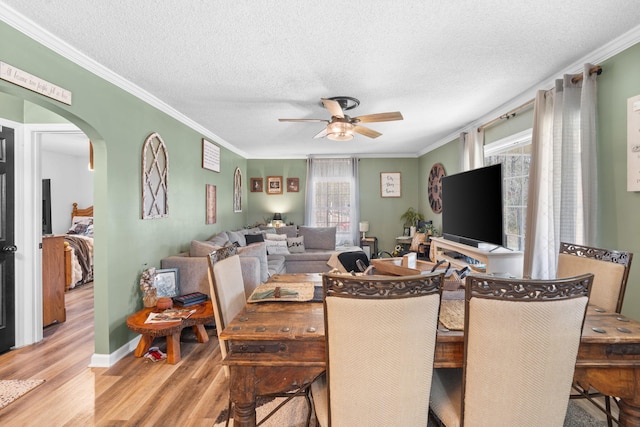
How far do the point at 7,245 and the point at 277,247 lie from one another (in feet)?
11.4

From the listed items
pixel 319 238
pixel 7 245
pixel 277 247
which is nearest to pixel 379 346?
pixel 7 245

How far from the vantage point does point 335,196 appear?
23.7 ft

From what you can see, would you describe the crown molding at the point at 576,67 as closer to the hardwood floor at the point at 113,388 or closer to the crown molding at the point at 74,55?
the hardwood floor at the point at 113,388

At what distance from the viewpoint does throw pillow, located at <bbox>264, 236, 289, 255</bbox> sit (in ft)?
18.5

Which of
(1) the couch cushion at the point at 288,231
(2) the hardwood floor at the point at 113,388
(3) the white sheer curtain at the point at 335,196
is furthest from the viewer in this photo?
(3) the white sheer curtain at the point at 335,196

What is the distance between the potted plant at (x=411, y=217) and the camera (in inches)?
270

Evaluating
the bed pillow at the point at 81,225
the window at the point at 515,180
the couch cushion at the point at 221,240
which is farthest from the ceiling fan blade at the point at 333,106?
the bed pillow at the point at 81,225

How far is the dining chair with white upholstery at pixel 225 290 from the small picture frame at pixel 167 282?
4.96 ft

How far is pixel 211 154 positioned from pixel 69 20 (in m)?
3.06

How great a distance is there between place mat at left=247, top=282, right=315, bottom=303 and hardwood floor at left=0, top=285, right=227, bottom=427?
35.5 inches

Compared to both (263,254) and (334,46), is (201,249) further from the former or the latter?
(334,46)

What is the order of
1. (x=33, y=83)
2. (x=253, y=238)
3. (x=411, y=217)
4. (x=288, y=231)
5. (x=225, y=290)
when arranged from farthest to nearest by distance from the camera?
(x=411, y=217) < (x=288, y=231) < (x=253, y=238) < (x=33, y=83) < (x=225, y=290)

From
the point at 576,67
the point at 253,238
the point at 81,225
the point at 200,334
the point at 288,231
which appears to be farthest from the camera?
the point at 81,225

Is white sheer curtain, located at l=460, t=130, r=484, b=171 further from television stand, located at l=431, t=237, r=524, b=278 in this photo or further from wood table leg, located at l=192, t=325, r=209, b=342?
wood table leg, located at l=192, t=325, r=209, b=342
